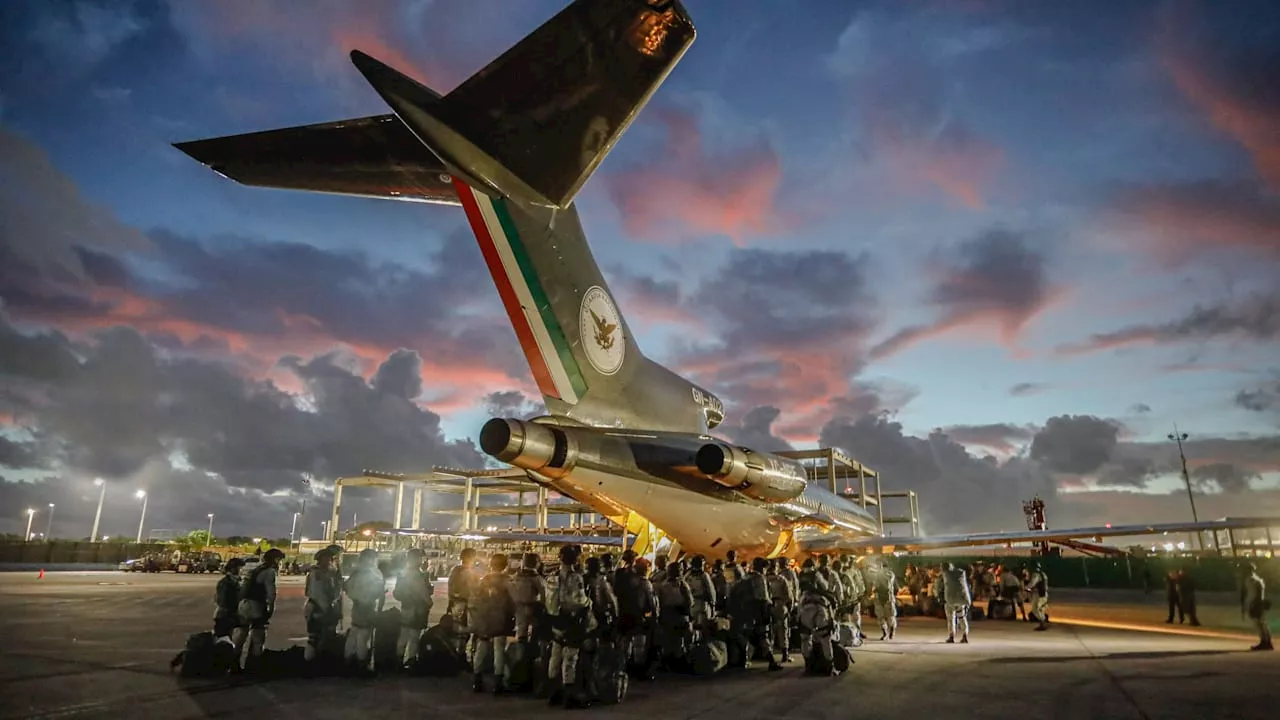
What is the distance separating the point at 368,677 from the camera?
7.48 metres

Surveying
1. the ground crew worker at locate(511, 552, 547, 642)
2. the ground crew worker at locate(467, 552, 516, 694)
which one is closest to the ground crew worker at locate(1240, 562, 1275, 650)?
the ground crew worker at locate(511, 552, 547, 642)

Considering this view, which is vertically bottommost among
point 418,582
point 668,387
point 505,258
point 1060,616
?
point 1060,616

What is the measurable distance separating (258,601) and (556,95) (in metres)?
6.27

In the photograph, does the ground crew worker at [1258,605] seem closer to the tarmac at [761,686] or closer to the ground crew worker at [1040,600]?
the tarmac at [761,686]

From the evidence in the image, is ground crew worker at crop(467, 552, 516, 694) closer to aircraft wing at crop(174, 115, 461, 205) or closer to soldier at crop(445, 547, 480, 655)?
soldier at crop(445, 547, 480, 655)

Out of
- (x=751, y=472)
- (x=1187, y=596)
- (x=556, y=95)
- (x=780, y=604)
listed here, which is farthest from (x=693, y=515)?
(x=1187, y=596)

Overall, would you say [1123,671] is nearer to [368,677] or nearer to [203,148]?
[368,677]

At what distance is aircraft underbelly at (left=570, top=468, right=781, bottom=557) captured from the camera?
10.3 m

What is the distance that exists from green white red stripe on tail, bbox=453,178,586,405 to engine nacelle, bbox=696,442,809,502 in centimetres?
221

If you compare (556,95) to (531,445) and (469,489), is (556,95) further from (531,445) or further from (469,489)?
(469,489)

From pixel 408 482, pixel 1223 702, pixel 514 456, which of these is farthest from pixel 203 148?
pixel 408 482

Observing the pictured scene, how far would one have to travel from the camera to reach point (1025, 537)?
14.8m

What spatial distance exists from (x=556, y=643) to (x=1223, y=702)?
658 centimetres

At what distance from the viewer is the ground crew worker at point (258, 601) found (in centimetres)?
747
